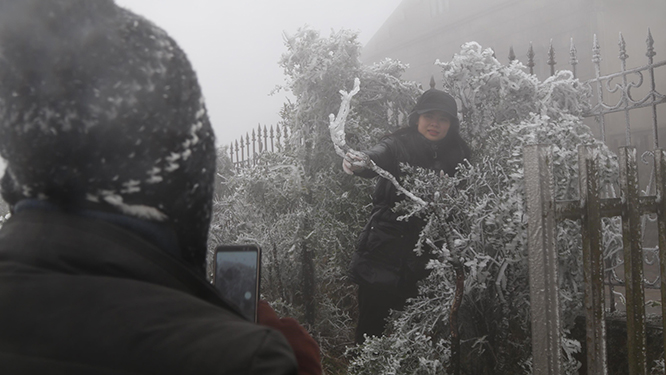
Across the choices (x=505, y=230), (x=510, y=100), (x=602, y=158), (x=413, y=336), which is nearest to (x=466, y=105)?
(x=510, y=100)

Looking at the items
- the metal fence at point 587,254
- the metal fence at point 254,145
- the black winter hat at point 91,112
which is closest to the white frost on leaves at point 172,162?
the black winter hat at point 91,112

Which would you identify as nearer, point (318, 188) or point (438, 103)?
point (438, 103)

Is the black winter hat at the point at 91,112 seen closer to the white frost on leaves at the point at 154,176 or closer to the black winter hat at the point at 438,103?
the white frost on leaves at the point at 154,176

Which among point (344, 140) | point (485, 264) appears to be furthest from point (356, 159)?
point (485, 264)

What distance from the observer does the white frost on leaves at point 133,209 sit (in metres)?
0.50

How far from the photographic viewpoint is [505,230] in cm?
182

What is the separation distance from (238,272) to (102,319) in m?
0.38

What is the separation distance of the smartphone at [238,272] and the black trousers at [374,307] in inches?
59.9

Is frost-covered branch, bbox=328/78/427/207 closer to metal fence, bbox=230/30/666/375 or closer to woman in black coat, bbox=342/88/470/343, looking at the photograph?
woman in black coat, bbox=342/88/470/343

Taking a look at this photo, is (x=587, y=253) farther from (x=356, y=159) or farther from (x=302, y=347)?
(x=302, y=347)

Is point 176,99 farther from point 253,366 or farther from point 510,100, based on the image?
point 510,100

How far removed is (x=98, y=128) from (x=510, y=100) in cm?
222

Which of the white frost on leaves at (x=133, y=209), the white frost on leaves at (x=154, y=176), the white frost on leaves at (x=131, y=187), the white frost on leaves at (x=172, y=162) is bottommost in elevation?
the white frost on leaves at (x=133, y=209)

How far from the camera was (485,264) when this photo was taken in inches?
73.2
